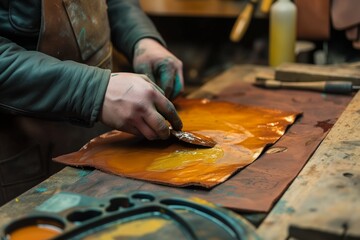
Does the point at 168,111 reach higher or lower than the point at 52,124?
higher

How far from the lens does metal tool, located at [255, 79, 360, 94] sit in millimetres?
1937

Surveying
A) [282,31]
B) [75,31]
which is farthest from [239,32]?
[75,31]

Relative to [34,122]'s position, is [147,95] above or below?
above

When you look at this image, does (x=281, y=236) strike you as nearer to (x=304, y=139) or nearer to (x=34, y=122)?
(x=304, y=139)

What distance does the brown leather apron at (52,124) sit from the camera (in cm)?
164

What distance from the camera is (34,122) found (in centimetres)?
179

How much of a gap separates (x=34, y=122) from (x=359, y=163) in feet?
3.45

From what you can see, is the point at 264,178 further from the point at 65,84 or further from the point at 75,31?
the point at 75,31

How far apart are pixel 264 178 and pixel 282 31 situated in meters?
1.17

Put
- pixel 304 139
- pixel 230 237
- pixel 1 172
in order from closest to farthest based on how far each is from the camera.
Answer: pixel 230 237 → pixel 304 139 → pixel 1 172

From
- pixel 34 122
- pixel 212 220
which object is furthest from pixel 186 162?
pixel 34 122

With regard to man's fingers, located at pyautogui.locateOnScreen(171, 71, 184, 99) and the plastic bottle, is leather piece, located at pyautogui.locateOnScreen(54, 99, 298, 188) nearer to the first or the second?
man's fingers, located at pyautogui.locateOnScreen(171, 71, 184, 99)

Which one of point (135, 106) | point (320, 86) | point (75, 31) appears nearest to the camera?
point (135, 106)

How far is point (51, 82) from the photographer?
4.82 ft
